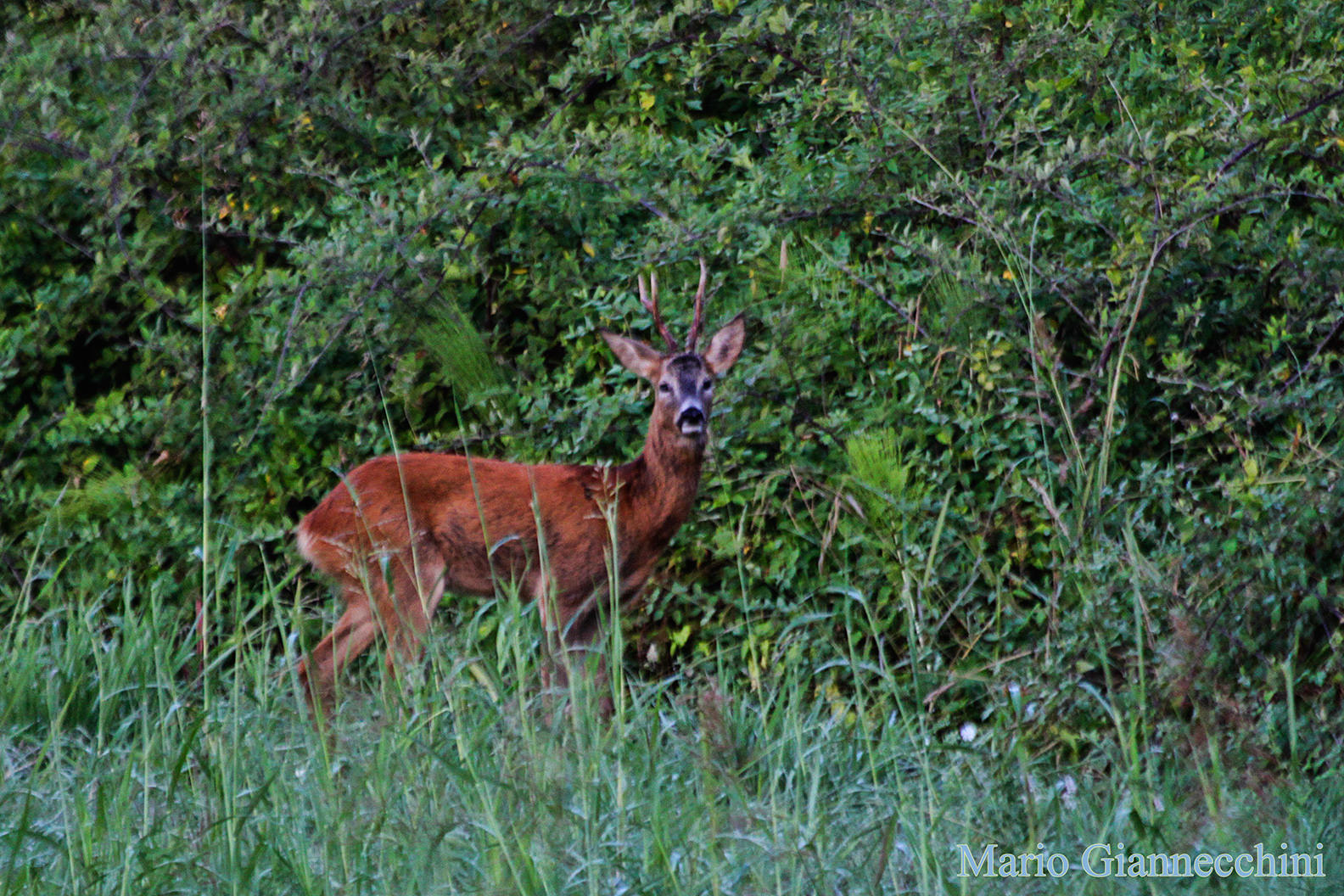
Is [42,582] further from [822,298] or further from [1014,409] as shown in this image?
[1014,409]

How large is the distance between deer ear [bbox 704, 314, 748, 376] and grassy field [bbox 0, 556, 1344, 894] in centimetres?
170

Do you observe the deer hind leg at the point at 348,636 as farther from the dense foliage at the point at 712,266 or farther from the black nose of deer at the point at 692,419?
the black nose of deer at the point at 692,419

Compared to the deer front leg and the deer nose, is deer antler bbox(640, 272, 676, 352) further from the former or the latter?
the deer front leg

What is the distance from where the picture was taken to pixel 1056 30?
230 inches

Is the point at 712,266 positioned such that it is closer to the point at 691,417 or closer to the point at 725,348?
the point at 725,348

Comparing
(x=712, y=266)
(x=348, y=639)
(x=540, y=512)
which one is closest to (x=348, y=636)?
(x=348, y=639)

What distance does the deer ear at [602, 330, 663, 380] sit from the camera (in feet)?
16.6

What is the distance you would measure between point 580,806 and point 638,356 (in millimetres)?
2405

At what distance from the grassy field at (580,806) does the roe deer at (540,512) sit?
1379 millimetres

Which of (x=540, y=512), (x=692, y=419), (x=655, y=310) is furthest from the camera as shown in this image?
(x=655, y=310)

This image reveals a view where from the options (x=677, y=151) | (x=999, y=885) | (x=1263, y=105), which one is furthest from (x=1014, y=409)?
(x=999, y=885)

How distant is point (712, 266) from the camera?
18.9 ft

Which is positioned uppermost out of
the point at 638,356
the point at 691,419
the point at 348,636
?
the point at 638,356

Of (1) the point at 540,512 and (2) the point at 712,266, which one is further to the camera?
(2) the point at 712,266
